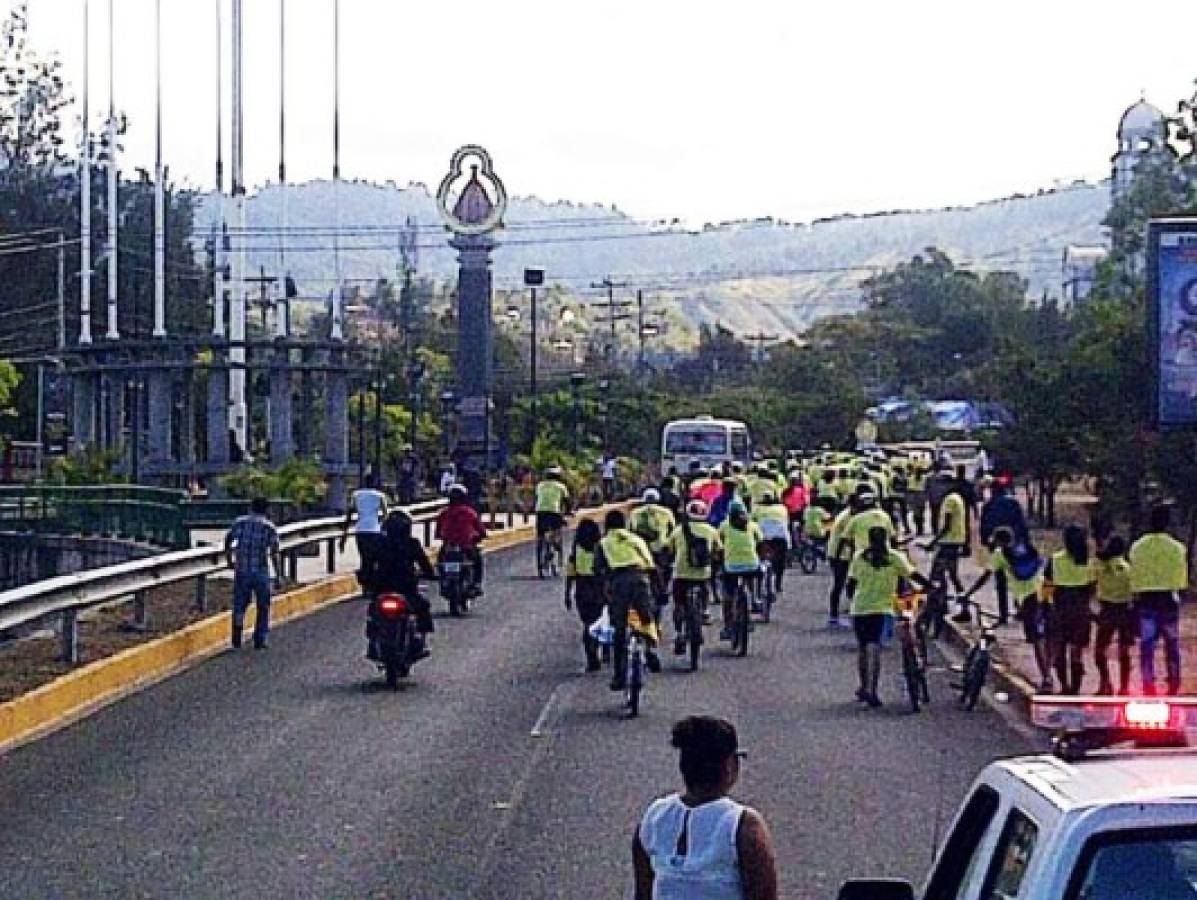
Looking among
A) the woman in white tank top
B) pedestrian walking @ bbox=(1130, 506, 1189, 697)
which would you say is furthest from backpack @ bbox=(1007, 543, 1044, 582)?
the woman in white tank top

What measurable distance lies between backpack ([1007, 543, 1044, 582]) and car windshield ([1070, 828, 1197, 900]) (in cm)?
1834

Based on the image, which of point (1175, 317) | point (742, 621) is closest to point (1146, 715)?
point (742, 621)

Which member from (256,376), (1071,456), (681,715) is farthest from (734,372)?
(681,715)

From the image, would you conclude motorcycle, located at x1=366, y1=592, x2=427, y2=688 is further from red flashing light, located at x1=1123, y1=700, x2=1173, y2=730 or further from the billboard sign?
red flashing light, located at x1=1123, y1=700, x2=1173, y2=730

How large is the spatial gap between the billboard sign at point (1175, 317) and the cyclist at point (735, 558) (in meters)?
4.88

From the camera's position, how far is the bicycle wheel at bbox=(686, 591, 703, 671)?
Result: 23.6 metres

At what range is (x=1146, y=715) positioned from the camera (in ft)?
17.7

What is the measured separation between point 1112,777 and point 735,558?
19.9 metres

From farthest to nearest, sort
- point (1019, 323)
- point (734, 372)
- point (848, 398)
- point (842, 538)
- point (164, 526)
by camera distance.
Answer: point (734, 372), point (1019, 323), point (848, 398), point (164, 526), point (842, 538)

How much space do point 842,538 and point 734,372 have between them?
106 metres

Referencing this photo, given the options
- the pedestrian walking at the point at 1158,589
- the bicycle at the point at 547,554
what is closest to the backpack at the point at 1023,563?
the pedestrian walking at the point at 1158,589

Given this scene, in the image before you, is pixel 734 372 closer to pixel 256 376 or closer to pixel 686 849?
pixel 256 376

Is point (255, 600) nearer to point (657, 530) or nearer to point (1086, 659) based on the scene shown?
point (657, 530)

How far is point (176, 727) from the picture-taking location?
18.8m
